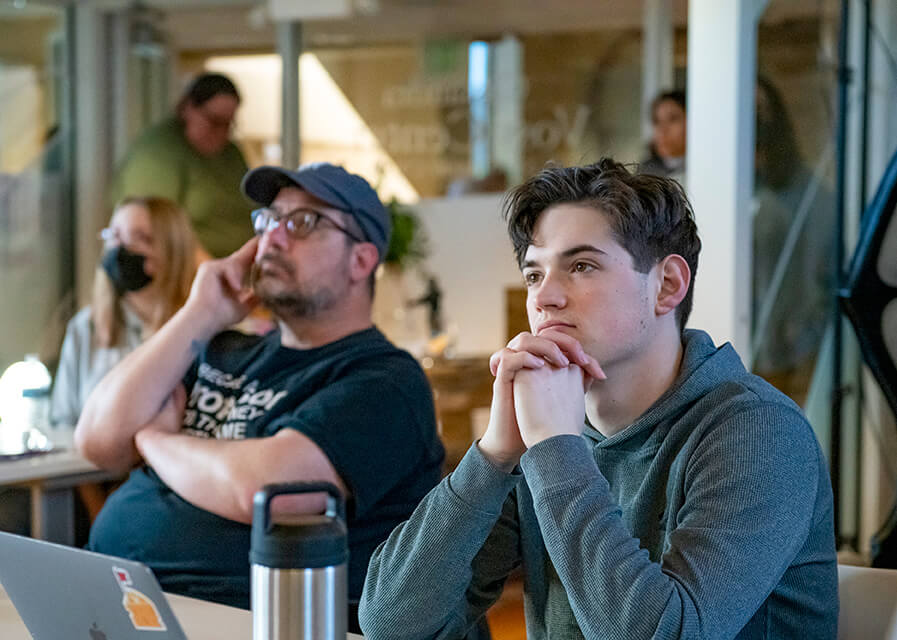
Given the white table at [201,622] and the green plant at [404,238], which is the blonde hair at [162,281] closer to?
the green plant at [404,238]

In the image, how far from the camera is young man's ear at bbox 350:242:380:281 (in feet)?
7.19

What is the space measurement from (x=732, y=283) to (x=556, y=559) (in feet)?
4.69

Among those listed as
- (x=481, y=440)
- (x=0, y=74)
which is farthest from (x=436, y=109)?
(x=481, y=440)

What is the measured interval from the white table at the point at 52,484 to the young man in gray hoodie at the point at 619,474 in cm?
133

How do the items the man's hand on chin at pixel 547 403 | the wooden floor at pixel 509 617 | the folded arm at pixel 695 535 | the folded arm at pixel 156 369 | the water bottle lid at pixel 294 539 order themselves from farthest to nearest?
the wooden floor at pixel 509 617 < the folded arm at pixel 156 369 < the man's hand on chin at pixel 547 403 < the folded arm at pixel 695 535 < the water bottle lid at pixel 294 539

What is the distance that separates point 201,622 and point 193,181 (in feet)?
12.1

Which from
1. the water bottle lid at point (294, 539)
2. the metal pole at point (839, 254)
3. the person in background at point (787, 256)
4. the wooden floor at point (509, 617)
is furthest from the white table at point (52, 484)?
the metal pole at point (839, 254)

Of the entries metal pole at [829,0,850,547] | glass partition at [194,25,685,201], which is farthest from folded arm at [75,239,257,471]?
glass partition at [194,25,685,201]

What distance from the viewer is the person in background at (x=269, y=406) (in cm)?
186

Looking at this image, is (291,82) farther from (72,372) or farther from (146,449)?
(146,449)

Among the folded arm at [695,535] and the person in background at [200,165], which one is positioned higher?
the person in background at [200,165]

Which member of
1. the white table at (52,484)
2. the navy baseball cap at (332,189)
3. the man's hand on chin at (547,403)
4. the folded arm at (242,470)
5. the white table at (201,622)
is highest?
the navy baseball cap at (332,189)

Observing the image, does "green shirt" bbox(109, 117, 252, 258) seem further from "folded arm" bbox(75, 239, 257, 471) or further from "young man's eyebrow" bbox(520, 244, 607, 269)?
"young man's eyebrow" bbox(520, 244, 607, 269)

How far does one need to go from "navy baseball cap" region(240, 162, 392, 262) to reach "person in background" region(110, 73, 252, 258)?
2.63m
